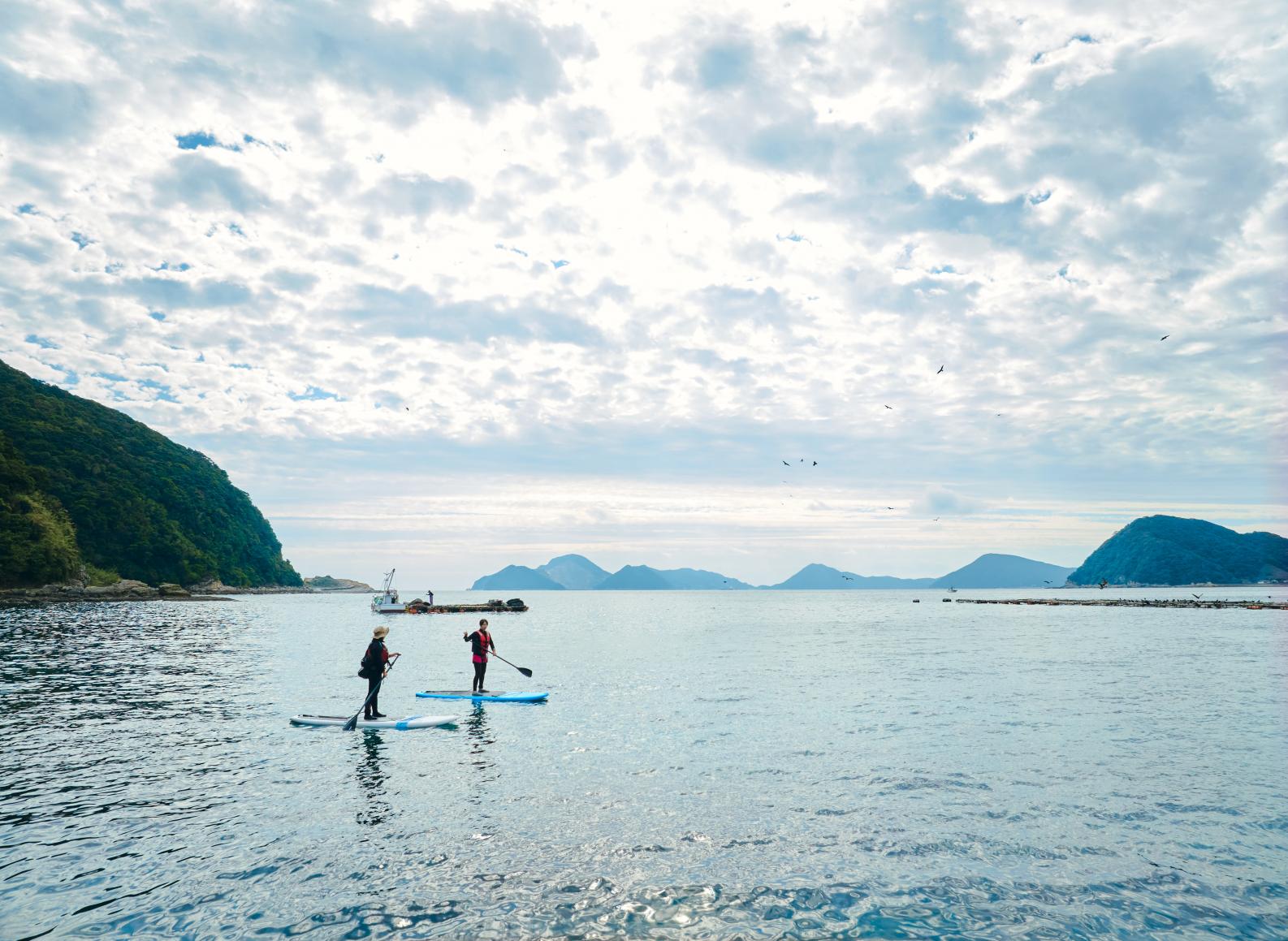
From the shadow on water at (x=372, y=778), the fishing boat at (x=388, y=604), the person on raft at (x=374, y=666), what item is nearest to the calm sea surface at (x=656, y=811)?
the shadow on water at (x=372, y=778)

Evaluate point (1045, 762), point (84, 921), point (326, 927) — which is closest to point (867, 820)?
point (1045, 762)

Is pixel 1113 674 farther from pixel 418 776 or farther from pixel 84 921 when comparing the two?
pixel 84 921

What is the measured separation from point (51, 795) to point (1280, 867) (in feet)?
87.1

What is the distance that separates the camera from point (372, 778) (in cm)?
1945

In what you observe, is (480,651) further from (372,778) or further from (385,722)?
(372,778)

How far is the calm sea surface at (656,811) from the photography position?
11070 mm

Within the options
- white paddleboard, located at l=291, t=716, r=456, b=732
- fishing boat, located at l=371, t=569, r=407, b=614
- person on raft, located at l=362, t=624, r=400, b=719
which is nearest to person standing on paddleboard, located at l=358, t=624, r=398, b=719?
person on raft, located at l=362, t=624, r=400, b=719

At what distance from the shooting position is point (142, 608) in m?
115

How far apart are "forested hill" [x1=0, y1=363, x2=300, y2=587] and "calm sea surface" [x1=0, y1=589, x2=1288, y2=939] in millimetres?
113049

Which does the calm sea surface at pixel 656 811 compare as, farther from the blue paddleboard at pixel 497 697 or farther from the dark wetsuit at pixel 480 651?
the dark wetsuit at pixel 480 651

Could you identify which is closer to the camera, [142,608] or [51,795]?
[51,795]

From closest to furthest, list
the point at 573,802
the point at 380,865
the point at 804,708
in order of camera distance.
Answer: the point at 380,865 → the point at 573,802 → the point at 804,708

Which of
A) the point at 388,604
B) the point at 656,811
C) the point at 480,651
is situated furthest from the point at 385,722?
the point at 388,604

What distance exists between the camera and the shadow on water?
16.0 metres
